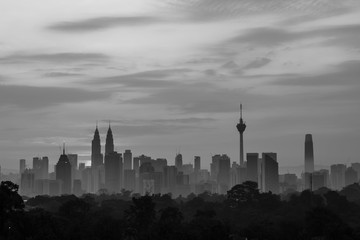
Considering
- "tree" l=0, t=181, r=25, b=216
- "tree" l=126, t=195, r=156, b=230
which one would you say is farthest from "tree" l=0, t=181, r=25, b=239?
"tree" l=126, t=195, r=156, b=230

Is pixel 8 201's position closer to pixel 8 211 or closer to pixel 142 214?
pixel 8 211

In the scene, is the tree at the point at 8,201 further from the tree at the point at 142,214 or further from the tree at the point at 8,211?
the tree at the point at 142,214

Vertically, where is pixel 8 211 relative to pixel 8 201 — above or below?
below

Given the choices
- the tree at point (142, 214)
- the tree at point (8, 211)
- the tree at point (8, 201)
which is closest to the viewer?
the tree at point (8, 211)

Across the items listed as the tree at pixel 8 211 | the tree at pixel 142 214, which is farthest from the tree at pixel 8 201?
the tree at pixel 142 214

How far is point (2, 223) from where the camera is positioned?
100188mm

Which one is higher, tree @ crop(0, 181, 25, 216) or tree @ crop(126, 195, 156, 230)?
tree @ crop(0, 181, 25, 216)

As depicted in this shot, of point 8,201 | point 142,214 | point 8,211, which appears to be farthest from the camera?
point 142,214

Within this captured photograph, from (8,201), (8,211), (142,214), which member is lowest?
(142,214)

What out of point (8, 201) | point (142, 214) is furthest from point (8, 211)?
point (142, 214)

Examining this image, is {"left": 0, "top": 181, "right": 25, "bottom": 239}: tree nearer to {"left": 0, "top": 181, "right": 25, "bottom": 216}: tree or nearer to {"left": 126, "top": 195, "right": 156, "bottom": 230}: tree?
{"left": 0, "top": 181, "right": 25, "bottom": 216}: tree

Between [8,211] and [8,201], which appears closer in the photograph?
[8,201]

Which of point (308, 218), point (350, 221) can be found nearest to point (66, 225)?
point (308, 218)

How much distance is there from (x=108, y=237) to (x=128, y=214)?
1453 cm
